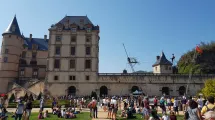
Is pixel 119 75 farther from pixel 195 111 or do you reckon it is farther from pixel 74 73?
pixel 195 111

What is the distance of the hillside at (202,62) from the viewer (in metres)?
58.7

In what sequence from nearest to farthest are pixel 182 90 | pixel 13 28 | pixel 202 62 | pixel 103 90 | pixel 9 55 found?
pixel 182 90 < pixel 103 90 < pixel 9 55 < pixel 13 28 < pixel 202 62

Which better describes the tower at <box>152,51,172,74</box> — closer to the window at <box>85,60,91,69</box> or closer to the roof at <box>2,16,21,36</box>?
the window at <box>85,60,91,69</box>

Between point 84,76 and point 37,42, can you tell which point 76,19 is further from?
point 37,42

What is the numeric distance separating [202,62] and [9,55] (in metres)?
56.0

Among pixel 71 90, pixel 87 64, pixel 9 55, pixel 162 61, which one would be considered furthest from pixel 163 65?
pixel 9 55

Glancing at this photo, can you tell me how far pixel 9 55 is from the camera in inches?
2116

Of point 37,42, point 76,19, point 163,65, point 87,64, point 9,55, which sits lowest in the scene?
point 87,64

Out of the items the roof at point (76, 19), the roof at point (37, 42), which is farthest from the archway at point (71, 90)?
the roof at point (37, 42)

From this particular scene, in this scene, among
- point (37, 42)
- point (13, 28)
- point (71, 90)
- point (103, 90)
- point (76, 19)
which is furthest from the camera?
point (37, 42)

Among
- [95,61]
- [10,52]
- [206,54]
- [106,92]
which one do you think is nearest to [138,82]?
[106,92]

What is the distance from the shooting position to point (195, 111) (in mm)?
8383

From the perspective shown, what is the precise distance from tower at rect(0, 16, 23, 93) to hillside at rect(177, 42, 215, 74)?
164 feet

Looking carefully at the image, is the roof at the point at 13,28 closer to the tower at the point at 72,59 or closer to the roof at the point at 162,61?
the tower at the point at 72,59
